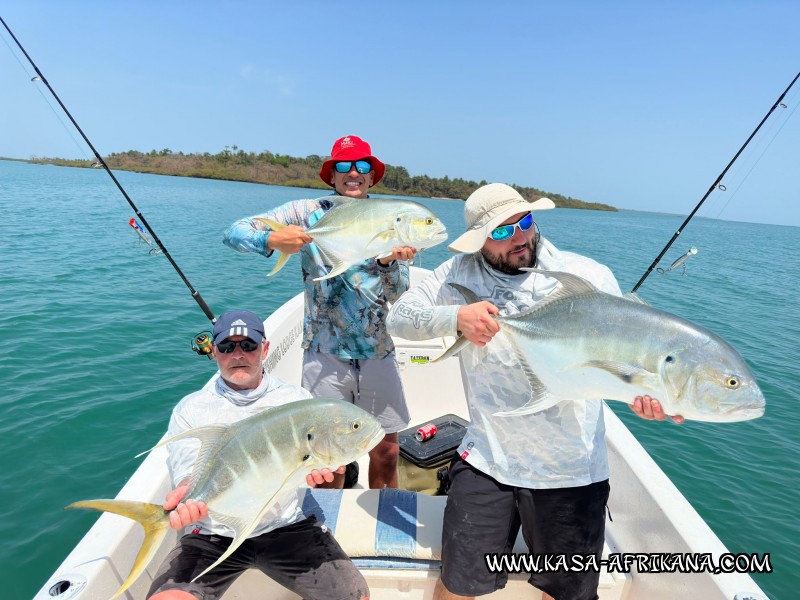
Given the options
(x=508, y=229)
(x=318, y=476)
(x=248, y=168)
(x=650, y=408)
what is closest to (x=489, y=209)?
(x=508, y=229)

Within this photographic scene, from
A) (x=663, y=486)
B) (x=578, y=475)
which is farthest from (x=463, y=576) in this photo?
(x=663, y=486)

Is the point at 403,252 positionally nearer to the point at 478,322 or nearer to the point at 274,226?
the point at 274,226

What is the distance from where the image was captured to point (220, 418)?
2225 millimetres

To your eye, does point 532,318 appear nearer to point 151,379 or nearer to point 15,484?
point 15,484

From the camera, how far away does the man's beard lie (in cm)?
217

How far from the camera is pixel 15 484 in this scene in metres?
4.31

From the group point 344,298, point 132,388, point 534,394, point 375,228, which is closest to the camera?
point 534,394

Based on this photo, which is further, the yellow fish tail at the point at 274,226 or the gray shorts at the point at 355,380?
the gray shorts at the point at 355,380

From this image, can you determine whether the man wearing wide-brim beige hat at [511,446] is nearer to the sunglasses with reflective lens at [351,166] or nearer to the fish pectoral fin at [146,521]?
the sunglasses with reflective lens at [351,166]

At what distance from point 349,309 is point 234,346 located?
2.70 ft

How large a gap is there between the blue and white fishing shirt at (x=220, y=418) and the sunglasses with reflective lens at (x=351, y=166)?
1.32 metres

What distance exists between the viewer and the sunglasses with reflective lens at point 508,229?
2029 mm

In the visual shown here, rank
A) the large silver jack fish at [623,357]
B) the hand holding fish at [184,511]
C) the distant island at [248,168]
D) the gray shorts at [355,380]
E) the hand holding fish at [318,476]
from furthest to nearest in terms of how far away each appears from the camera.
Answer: the distant island at [248,168], the gray shorts at [355,380], the hand holding fish at [318,476], the hand holding fish at [184,511], the large silver jack fish at [623,357]

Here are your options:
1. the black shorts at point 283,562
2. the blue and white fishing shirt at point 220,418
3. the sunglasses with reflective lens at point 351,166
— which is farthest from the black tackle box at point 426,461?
the sunglasses with reflective lens at point 351,166
